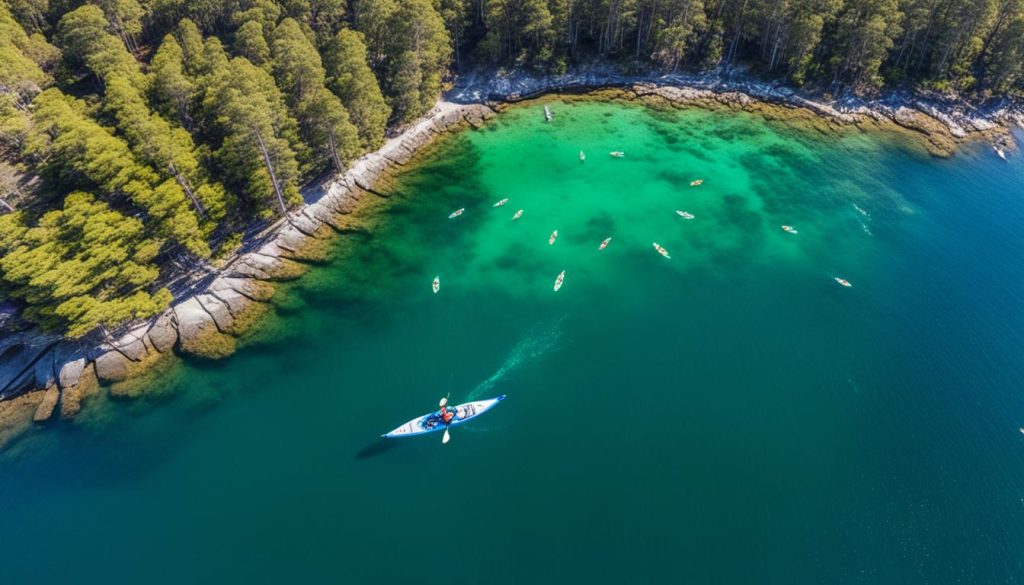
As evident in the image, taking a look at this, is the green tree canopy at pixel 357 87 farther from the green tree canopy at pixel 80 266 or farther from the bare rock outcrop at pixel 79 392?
the bare rock outcrop at pixel 79 392

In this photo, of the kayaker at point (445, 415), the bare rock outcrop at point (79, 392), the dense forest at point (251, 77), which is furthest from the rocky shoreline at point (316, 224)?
the kayaker at point (445, 415)

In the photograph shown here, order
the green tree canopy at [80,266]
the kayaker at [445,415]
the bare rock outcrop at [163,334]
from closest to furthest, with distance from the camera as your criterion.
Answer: the kayaker at [445,415] → the green tree canopy at [80,266] → the bare rock outcrop at [163,334]

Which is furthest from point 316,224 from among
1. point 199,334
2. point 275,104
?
point 199,334

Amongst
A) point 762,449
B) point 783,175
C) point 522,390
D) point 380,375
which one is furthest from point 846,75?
point 380,375

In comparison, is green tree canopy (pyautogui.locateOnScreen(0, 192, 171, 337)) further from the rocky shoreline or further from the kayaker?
the kayaker

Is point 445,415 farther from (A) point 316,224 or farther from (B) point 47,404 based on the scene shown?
(B) point 47,404

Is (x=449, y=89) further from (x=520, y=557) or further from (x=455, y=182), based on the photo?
(x=520, y=557)
